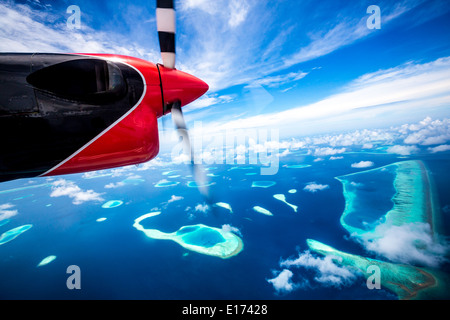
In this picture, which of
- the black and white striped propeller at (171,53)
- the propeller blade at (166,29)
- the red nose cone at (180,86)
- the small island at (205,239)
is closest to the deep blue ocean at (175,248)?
the small island at (205,239)

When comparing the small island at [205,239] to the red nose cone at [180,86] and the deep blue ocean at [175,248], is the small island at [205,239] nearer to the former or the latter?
the deep blue ocean at [175,248]

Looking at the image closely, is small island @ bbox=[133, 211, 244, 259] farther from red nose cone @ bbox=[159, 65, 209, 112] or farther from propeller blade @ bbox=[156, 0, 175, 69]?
propeller blade @ bbox=[156, 0, 175, 69]

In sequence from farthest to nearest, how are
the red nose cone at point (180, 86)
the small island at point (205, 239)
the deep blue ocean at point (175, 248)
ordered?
the small island at point (205, 239)
the deep blue ocean at point (175, 248)
the red nose cone at point (180, 86)

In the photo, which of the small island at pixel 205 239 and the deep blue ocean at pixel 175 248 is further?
the small island at pixel 205 239

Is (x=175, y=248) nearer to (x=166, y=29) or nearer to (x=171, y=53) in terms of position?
(x=171, y=53)

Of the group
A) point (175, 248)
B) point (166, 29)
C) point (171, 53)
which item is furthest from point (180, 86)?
point (175, 248)

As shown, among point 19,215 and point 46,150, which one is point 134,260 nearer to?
point 46,150

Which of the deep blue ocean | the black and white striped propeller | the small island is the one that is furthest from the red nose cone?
the small island

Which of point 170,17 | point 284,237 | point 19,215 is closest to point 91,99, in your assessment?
point 170,17
